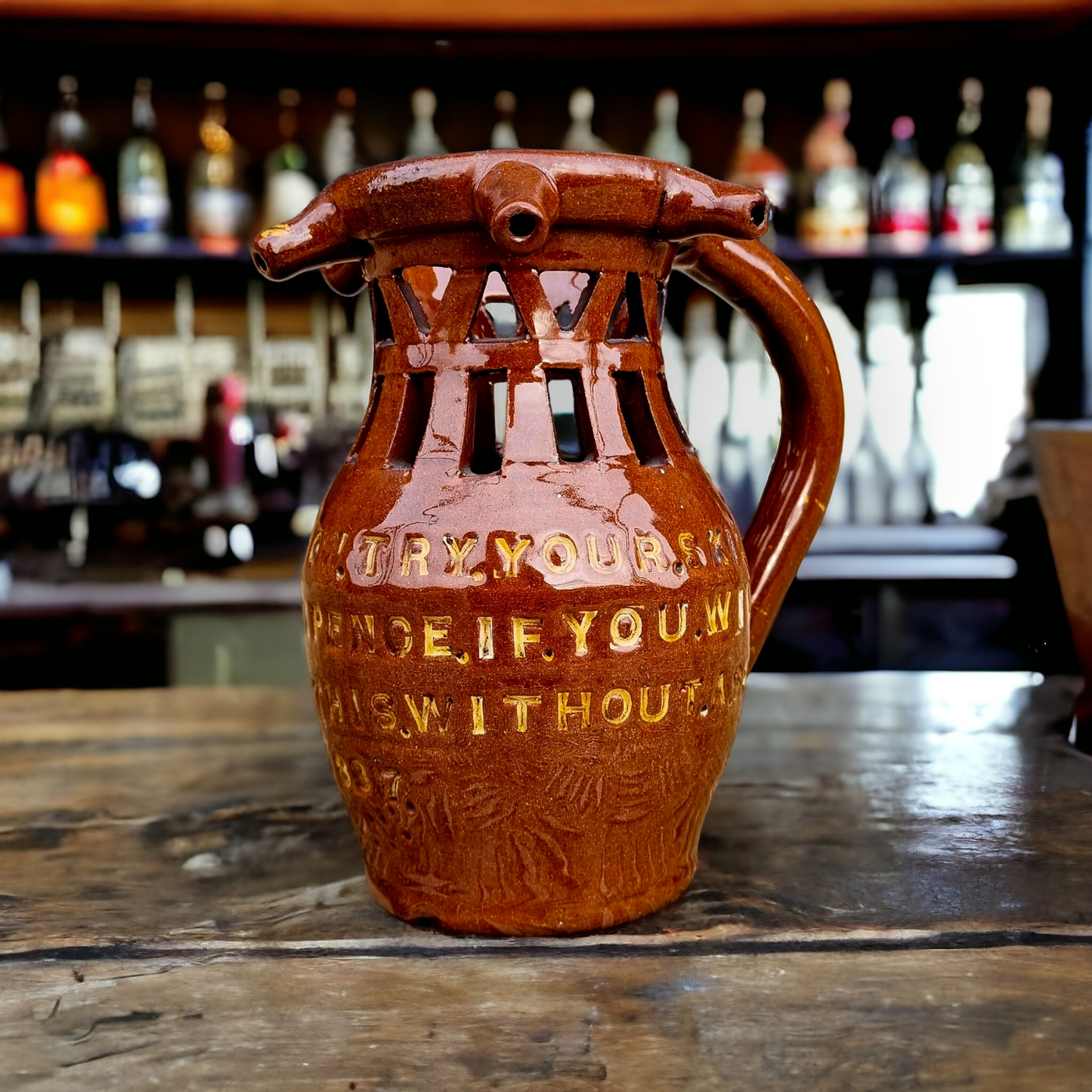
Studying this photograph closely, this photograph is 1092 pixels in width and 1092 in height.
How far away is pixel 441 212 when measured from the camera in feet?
1.44

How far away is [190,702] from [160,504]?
100 centimetres

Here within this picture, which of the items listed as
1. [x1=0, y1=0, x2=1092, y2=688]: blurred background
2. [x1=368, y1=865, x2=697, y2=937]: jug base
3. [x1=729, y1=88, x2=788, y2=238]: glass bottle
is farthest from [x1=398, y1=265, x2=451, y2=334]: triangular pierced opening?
[x1=729, y1=88, x2=788, y2=238]: glass bottle

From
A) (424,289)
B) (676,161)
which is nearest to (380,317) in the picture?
(424,289)

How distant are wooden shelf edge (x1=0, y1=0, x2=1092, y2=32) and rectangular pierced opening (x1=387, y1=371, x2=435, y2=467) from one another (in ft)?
4.03

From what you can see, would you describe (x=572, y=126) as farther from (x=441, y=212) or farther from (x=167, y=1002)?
(x=167, y=1002)

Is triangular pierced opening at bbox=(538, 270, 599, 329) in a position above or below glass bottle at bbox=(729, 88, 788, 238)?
below

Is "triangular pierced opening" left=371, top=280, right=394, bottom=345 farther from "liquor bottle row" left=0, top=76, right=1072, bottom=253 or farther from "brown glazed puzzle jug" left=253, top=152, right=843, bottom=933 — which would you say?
"liquor bottle row" left=0, top=76, right=1072, bottom=253

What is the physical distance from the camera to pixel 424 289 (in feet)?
1.53

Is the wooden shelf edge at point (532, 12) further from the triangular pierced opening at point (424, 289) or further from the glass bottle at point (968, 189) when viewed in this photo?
the triangular pierced opening at point (424, 289)

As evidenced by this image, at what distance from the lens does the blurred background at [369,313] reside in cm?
166

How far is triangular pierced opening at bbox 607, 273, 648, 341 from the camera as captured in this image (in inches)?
18.9

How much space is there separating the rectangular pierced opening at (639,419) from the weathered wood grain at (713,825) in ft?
0.64

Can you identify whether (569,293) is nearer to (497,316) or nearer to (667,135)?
(497,316)

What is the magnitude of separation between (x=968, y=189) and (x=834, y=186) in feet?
0.68
